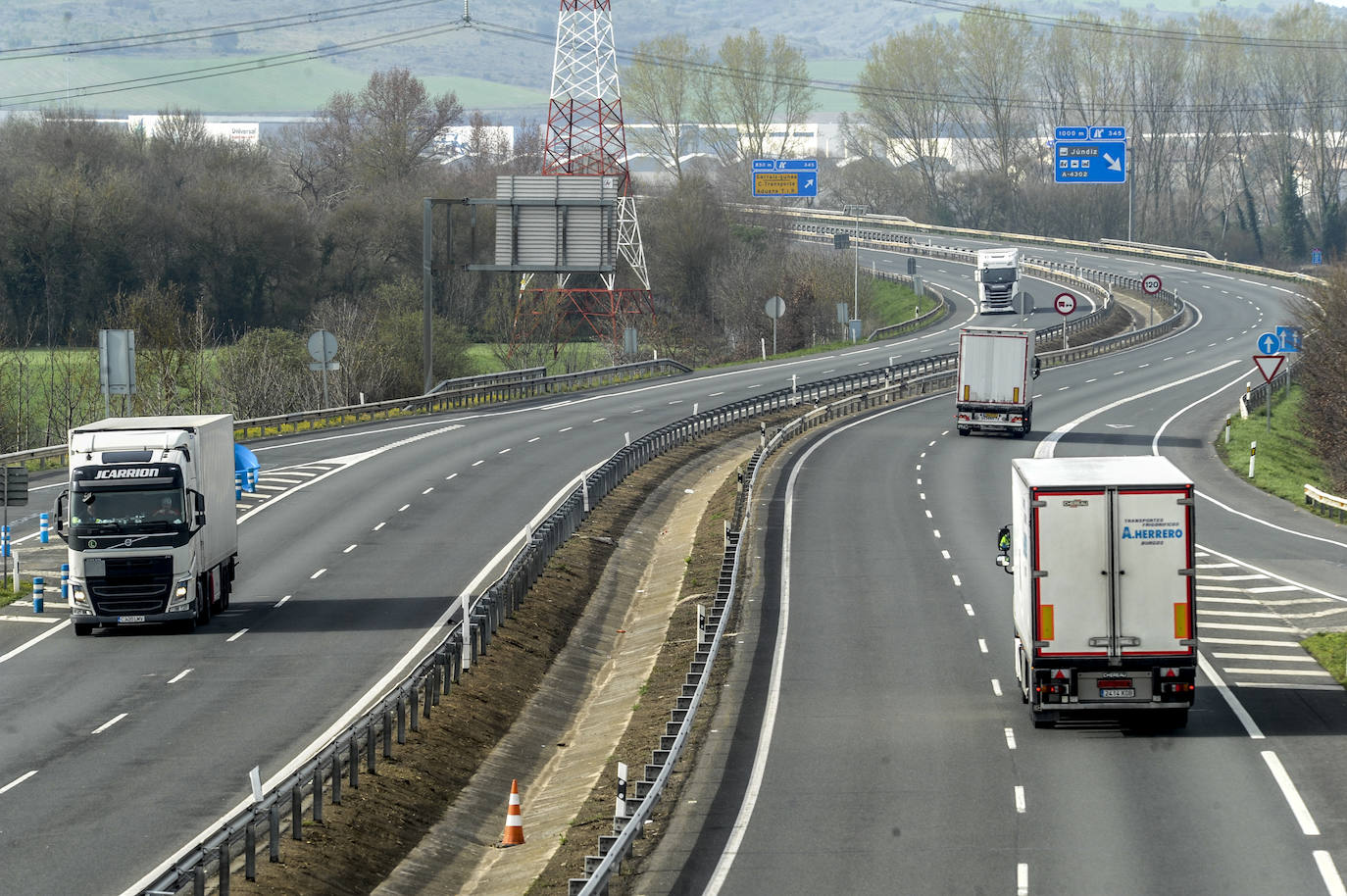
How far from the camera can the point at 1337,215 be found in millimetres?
151000

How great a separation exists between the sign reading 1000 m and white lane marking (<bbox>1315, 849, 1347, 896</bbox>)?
95185mm

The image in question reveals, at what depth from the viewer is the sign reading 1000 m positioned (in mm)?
108062

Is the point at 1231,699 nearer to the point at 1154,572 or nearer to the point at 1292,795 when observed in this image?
the point at 1154,572

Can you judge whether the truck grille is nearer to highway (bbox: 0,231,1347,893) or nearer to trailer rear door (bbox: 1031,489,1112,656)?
highway (bbox: 0,231,1347,893)

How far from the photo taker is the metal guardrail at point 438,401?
54.8m

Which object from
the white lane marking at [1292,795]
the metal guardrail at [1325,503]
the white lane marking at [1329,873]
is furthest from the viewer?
the metal guardrail at [1325,503]

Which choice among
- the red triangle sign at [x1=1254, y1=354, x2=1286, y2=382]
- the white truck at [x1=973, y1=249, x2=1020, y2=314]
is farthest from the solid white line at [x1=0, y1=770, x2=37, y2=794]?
the white truck at [x1=973, y1=249, x2=1020, y2=314]

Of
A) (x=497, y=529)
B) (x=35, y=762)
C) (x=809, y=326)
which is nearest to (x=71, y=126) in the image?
(x=809, y=326)

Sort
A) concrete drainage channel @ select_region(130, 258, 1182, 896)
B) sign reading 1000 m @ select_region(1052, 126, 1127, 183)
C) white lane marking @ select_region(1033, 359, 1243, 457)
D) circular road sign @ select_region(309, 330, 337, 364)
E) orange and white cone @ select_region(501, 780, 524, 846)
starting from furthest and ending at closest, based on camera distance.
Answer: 1. sign reading 1000 m @ select_region(1052, 126, 1127, 183)
2. circular road sign @ select_region(309, 330, 337, 364)
3. white lane marking @ select_region(1033, 359, 1243, 457)
4. orange and white cone @ select_region(501, 780, 524, 846)
5. concrete drainage channel @ select_region(130, 258, 1182, 896)

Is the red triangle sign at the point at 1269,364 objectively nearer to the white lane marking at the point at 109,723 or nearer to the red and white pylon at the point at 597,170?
the white lane marking at the point at 109,723

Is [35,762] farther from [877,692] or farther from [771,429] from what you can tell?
[771,429]

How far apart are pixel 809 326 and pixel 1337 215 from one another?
69.8 m

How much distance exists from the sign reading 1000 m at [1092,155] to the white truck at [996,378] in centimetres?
5663

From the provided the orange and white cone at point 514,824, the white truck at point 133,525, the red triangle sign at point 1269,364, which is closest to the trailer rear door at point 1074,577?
the orange and white cone at point 514,824
